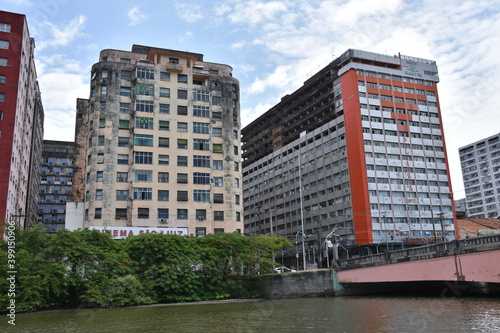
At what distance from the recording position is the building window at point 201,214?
71.1m

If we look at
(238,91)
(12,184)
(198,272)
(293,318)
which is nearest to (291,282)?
(198,272)

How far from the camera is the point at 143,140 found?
71.9 m

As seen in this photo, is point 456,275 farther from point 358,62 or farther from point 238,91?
point 358,62

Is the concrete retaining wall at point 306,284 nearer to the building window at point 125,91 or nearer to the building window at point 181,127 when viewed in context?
the building window at point 181,127

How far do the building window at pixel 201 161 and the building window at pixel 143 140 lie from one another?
7.15 metres

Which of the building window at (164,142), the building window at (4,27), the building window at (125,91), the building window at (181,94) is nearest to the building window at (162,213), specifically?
the building window at (164,142)

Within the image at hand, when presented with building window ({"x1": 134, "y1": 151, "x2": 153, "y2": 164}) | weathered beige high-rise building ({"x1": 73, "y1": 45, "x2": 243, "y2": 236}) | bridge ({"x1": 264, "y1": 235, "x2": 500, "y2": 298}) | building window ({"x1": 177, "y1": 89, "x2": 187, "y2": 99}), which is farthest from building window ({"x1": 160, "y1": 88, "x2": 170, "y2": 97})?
bridge ({"x1": 264, "y1": 235, "x2": 500, "y2": 298})

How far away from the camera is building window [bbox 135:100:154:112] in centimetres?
7306

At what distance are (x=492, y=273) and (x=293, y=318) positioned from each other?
54.0 feet

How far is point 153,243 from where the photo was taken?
49938 mm

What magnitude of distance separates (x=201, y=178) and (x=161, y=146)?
7.95 meters

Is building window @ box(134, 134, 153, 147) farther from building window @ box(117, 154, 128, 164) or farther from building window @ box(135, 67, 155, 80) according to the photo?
building window @ box(135, 67, 155, 80)

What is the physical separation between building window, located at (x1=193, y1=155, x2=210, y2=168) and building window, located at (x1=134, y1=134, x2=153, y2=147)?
23.5 ft

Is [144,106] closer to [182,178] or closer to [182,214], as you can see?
[182,178]
